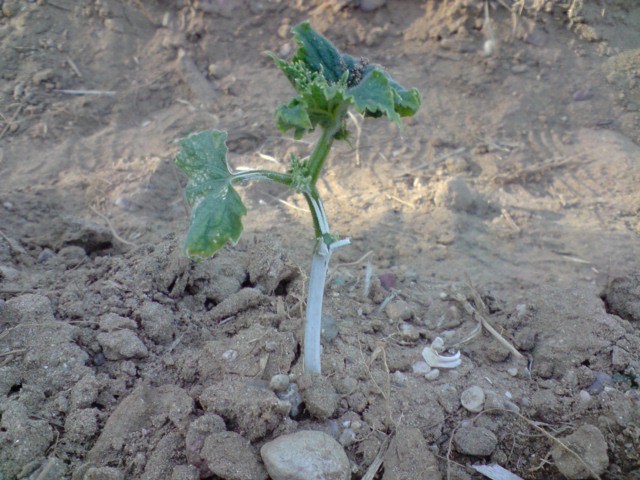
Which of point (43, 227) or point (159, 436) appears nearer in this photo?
point (159, 436)

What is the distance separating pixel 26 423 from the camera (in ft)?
6.61

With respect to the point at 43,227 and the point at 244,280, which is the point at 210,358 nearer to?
the point at 244,280

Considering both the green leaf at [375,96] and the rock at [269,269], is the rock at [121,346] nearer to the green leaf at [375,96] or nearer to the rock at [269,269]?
the rock at [269,269]

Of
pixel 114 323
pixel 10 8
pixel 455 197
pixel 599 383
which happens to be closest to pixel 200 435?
pixel 114 323

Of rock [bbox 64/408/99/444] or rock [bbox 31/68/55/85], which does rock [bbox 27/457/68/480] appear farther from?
rock [bbox 31/68/55/85]

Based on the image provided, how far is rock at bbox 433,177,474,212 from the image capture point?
382cm

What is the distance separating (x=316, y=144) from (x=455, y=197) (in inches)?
81.8

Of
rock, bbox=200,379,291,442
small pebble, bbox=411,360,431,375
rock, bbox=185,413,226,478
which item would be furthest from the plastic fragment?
rock, bbox=185,413,226,478

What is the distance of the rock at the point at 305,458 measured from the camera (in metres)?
1.88

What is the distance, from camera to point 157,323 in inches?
98.1

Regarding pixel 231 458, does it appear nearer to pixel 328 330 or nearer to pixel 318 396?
pixel 318 396

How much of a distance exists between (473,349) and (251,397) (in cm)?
109

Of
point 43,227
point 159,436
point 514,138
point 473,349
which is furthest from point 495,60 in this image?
point 159,436

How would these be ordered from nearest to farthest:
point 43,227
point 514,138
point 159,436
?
point 159,436 → point 43,227 → point 514,138
